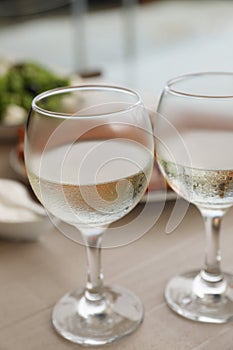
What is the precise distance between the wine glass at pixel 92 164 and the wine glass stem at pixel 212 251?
11 cm

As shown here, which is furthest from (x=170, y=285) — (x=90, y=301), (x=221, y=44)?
(x=221, y=44)

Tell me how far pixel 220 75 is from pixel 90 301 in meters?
0.30

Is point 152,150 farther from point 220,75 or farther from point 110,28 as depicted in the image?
point 110,28

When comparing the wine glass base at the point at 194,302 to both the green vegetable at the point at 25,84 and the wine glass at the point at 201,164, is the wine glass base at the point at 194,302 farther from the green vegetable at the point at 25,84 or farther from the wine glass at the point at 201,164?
the green vegetable at the point at 25,84

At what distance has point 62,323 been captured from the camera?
665mm

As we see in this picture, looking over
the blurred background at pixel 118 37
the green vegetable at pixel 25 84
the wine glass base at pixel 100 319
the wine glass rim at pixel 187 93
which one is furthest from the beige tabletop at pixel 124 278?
the blurred background at pixel 118 37

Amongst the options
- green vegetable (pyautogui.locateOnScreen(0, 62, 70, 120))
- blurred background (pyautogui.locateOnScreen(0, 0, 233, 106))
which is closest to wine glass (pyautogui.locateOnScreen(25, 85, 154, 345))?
green vegetable (pyautogui.locateOnScreen(0, 62, 70, 120))

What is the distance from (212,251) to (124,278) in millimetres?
114

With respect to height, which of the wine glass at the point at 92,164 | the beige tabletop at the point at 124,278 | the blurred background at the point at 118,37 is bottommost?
the blurred background at the point at 118,37

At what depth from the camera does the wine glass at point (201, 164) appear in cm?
63

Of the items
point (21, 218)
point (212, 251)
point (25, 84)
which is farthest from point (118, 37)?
point (212, 251)

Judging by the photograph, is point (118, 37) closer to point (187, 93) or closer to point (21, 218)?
point (21, 218)

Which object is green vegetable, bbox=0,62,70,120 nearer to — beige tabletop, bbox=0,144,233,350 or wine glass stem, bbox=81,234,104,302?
beige tabletop, bbox=0,144,233,350

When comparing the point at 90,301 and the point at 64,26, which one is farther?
the point at 64,26
